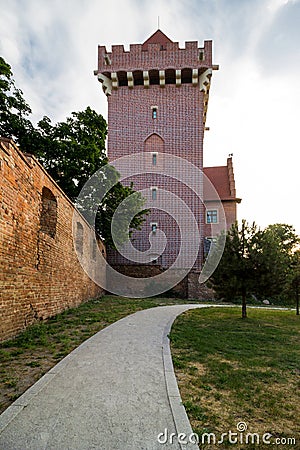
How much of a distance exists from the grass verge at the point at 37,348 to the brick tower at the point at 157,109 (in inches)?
691

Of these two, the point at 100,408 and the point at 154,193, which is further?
the point at 154,193

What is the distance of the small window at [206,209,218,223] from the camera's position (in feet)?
100

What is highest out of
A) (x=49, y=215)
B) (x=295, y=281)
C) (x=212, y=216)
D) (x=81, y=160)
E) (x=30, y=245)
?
(x=81, y=160)

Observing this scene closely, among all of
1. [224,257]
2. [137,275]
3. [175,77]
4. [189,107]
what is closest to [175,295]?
[137,275]

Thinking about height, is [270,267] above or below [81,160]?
below

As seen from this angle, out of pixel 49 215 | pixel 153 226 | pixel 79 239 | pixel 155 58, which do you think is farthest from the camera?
pixel 155 58

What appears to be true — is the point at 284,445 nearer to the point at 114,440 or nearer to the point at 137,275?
the point at 114,440

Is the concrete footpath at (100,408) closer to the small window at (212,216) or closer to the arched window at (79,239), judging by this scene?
the arched window at (79,239)

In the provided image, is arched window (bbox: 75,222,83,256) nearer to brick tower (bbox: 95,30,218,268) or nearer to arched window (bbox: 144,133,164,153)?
brick tower (bbox: 95,30,218,268)

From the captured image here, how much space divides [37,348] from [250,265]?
8.39 m

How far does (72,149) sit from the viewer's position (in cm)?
1783

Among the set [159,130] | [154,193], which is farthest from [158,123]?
[154,193]

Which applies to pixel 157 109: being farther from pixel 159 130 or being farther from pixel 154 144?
pixel 154 144

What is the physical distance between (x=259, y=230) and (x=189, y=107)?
60.1ft
